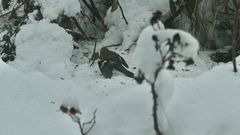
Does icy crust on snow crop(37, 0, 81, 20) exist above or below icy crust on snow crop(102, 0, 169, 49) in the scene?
above

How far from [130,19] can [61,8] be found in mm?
398

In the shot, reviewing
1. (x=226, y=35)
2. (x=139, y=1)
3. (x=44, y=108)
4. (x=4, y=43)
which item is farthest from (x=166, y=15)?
(x=44, y=108)

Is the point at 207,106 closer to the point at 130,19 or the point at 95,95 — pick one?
the point at 95,95

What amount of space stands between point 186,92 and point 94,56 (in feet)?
2.81

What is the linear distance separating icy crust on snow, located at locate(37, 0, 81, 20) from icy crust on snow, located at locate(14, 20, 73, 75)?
0.16 ft

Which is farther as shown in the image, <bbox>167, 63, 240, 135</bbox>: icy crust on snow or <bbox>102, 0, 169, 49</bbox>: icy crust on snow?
<bbox>102, 0, 169, 49</bbox>: icy crust on snow

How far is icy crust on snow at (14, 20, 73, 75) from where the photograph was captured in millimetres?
2404

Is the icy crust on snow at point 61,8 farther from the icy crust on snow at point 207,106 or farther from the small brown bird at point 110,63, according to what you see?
the icy crust on snow at point 207,106

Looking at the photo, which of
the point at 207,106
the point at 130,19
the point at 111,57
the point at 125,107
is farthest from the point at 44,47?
the point at 207,106

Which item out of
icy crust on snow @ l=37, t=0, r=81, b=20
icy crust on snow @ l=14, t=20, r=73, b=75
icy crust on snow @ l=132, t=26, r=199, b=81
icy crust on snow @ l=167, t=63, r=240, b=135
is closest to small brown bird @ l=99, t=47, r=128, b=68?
icy crust on snow @ l=14, t=20, r=73, b=75

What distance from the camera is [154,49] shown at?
1.43 metres

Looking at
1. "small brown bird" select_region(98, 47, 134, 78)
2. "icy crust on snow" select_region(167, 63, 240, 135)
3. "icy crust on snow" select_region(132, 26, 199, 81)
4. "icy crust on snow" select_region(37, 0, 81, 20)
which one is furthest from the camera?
"icy crust on snow" select_region(37, 0, 81, 20)

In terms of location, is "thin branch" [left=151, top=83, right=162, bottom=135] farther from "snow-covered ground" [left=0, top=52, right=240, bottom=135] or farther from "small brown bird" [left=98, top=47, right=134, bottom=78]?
"small brown bird" [left=98, top=47, right=134, bottom=78]

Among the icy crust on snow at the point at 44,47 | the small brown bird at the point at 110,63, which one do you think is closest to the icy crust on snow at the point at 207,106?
the small brown bird at the point at 110,63
